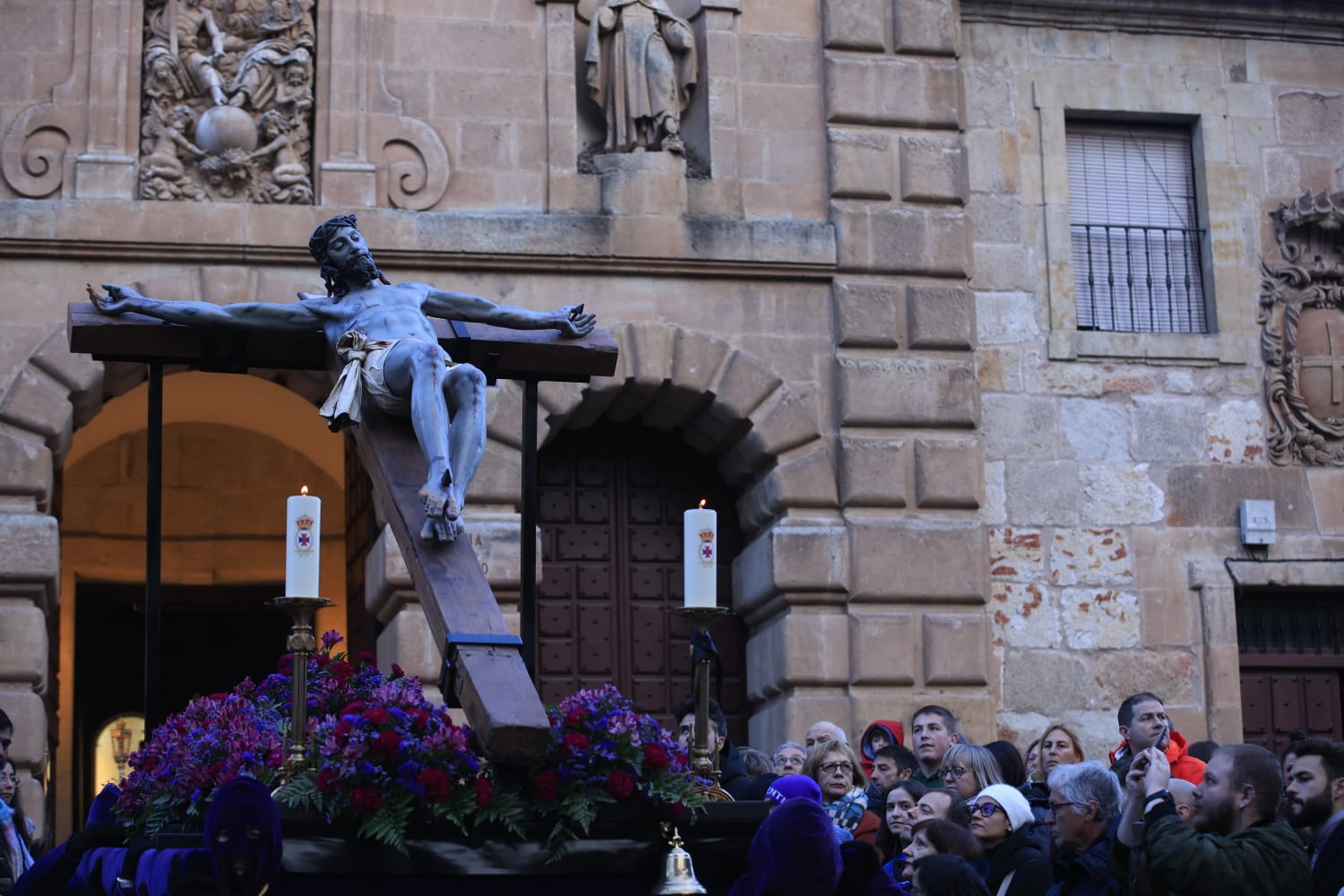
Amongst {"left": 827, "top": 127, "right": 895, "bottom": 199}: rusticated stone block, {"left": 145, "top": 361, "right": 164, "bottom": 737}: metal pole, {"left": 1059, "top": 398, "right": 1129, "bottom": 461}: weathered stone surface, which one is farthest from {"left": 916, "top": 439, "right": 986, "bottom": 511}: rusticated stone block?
{"left": 145, "top": 361, "right": 164, "bottom": 737}: metal pole

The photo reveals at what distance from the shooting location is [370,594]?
14562mm

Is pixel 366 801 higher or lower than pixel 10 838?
higher

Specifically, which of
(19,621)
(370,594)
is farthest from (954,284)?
(19,621)

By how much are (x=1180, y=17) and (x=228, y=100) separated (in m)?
6.97

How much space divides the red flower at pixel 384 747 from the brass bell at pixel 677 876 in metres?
0.97

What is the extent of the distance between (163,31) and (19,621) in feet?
13.2

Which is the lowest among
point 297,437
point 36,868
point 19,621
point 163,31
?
point 36,868

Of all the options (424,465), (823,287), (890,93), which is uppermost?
(890,93)

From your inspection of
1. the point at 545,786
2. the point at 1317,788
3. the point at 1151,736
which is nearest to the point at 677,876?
the point at 545,786

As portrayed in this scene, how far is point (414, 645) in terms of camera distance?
13828mm

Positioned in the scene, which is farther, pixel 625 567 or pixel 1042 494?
pixel 1042 494

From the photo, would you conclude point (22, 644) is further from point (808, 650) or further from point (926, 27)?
point (926, 27)

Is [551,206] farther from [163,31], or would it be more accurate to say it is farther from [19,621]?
[19,621]

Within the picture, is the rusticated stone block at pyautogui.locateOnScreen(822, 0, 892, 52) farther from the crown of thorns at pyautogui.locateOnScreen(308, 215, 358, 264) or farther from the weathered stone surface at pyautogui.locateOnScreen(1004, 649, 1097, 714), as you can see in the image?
the crown of thorns at pyautogui.locateOnScreen(308, 215, 358, 264)
